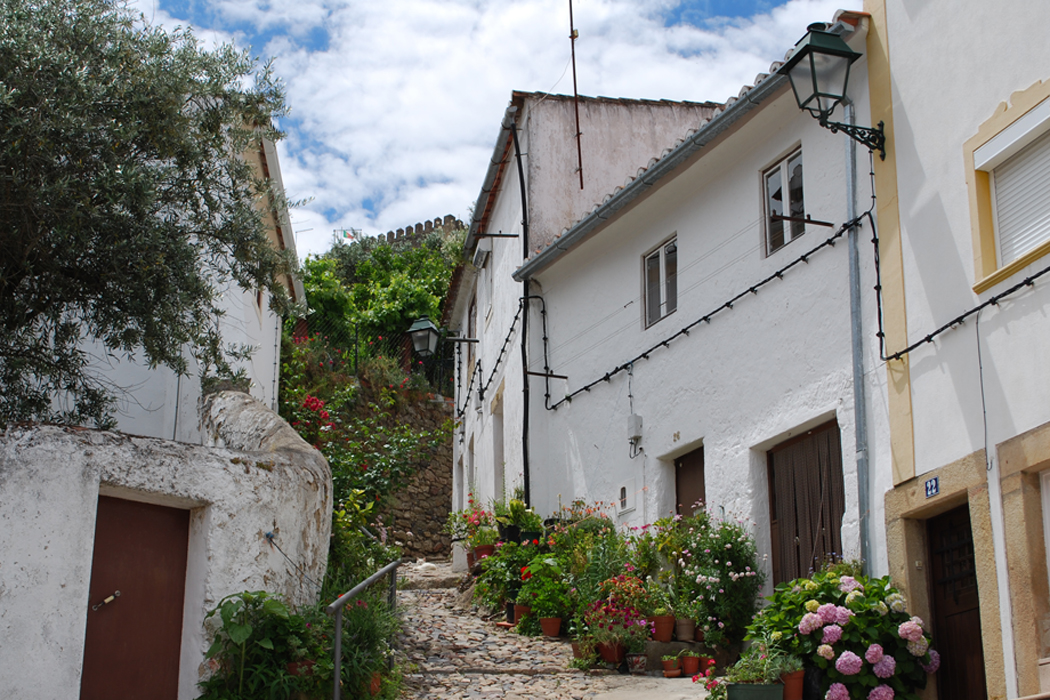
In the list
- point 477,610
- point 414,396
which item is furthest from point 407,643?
point 414,396

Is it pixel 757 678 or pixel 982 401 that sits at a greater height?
Result: pixel 982 401

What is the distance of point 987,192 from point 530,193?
27.9ft

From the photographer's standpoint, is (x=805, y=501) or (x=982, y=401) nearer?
(x=982, y=401)

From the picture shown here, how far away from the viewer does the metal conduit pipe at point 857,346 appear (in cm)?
895

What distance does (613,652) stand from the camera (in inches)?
398

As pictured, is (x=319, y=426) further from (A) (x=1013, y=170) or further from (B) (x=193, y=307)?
(A) (x=1013, y=170)

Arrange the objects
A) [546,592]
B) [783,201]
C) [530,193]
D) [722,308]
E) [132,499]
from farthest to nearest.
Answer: [530,193], [546,592], [722,308], [783,201], [132,499]

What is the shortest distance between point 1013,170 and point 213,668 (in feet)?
21.9

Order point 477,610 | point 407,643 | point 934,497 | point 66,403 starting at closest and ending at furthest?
point 934,497, point 66,403, point 407,643, point 477,610

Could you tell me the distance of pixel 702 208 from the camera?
12.2m

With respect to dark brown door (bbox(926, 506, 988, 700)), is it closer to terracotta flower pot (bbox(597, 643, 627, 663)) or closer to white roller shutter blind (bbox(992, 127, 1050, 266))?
white roller shutter blind (bbox(992, 127, 1050, 266))

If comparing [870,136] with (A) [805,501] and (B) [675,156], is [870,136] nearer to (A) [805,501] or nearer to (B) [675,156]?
(B) [675,156]

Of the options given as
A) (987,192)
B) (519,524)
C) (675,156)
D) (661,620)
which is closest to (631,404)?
(519,524)

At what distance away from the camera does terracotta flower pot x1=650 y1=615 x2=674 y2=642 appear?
10320mm
